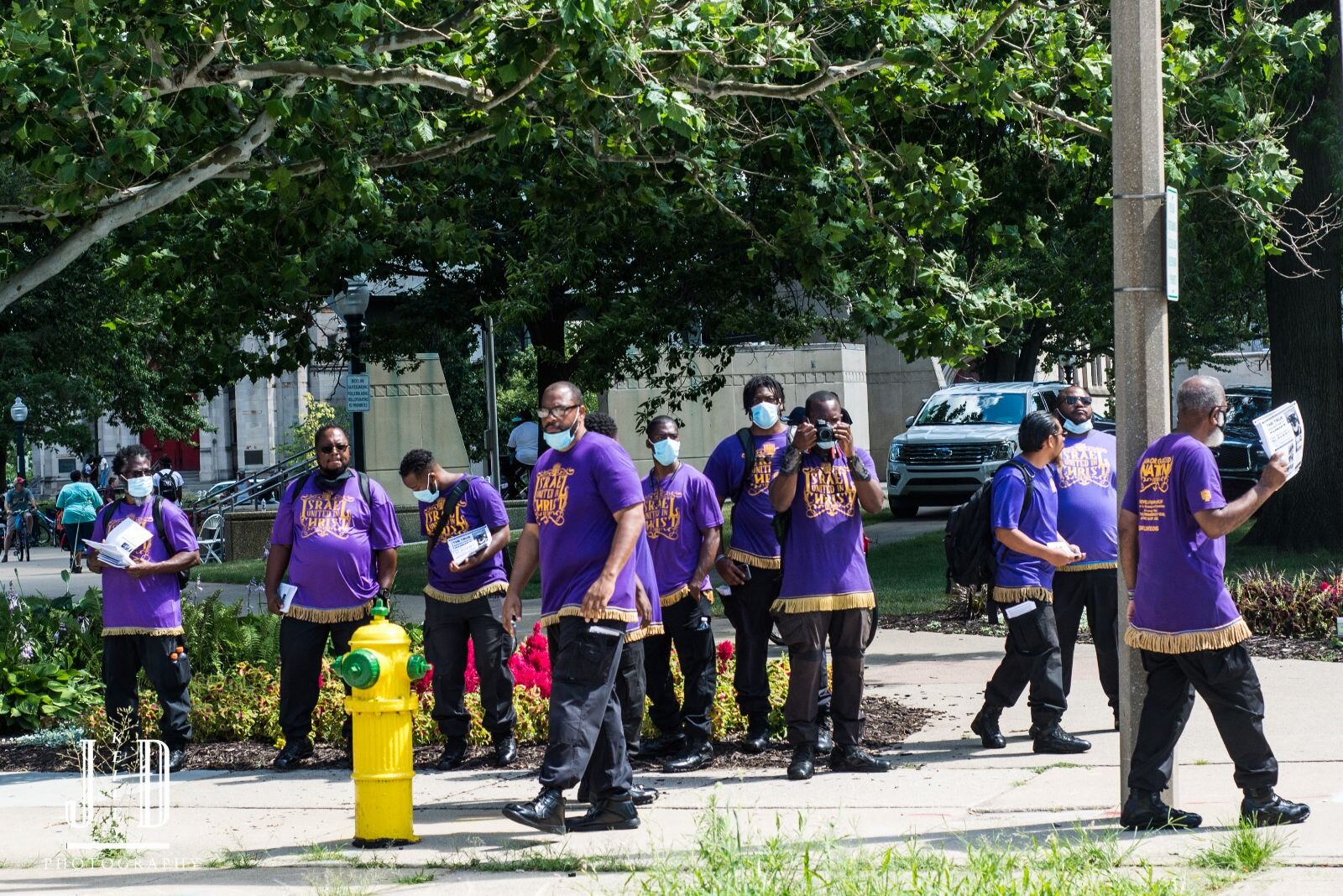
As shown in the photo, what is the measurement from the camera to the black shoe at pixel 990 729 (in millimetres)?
8562

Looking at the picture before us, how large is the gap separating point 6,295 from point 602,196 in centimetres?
462

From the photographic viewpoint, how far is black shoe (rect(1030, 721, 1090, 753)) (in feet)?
27.3

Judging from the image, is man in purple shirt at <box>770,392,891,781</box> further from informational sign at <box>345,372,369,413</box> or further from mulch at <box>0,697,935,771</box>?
informational sign at <box>345,372,369,413</box>

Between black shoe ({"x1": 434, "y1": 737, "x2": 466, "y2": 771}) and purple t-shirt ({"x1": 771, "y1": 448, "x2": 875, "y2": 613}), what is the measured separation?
1.98m

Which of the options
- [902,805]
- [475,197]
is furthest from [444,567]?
[475,197]

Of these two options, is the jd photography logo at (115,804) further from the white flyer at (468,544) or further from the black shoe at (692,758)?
the black shoe at (692,758)

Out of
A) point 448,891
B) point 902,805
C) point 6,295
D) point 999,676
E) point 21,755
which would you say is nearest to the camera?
point 448,891

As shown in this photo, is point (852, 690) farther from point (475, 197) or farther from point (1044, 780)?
point (475, 197)

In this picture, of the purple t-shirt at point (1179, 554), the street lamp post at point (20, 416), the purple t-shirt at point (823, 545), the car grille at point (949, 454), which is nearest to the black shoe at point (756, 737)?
the purple t-shirt at point (823, 545)

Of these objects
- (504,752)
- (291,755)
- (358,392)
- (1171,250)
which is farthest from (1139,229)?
(358,392)

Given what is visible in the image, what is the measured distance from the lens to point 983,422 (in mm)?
25844

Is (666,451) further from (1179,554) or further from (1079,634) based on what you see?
(1079,634)

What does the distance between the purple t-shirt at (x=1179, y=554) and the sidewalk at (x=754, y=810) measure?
80 centimetres

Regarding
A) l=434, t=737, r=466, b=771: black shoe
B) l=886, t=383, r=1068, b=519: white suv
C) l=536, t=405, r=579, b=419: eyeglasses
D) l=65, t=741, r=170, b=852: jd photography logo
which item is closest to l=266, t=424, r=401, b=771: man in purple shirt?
l=434, t=737, r=466, b=771: black shoe
